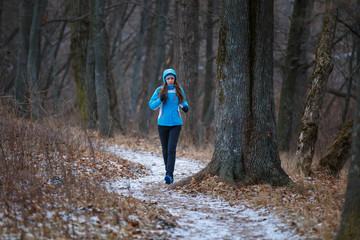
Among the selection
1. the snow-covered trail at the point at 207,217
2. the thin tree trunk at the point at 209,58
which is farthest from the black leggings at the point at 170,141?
the thin tree trunk at the point at 209,58

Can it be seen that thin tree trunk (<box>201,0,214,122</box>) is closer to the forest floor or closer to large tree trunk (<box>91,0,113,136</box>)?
large tree trunk (<box>91,0,113,136</box>)

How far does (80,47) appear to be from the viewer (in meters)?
18.2

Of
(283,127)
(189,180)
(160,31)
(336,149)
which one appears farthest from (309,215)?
(160,31)

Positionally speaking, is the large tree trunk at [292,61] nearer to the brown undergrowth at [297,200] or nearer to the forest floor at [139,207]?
the brown undergrowth at [297,200]

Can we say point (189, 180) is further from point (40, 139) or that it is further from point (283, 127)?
point (283, 127)

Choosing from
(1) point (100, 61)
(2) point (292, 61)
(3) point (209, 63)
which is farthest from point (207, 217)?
(3) point (209, 63)

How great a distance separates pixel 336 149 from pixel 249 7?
14.0 ft

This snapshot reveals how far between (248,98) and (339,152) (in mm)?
3489

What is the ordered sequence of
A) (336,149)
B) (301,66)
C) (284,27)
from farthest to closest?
(284,27)
(301,66)
(336,149)

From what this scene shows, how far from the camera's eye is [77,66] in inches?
730

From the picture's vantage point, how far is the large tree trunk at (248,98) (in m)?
7.50

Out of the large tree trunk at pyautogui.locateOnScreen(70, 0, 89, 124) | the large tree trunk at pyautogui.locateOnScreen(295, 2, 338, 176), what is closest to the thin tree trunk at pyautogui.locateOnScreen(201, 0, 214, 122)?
the large tree trunk at pyautogui.locateOnScreen(70, 0, 89, 124)

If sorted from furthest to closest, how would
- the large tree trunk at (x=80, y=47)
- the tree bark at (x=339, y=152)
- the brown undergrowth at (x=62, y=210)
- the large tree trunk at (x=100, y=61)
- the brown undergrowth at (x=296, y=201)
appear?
the large tree trunk at (x=80, y=47) → the large tree trunk at (x=100, y=61) → the tree bark at (x=339, y=152) → the brown undergrowth at (x=296, y=201) → the brown undergrowth at (x=62, y=210)

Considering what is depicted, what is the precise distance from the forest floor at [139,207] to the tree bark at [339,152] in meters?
2.62
